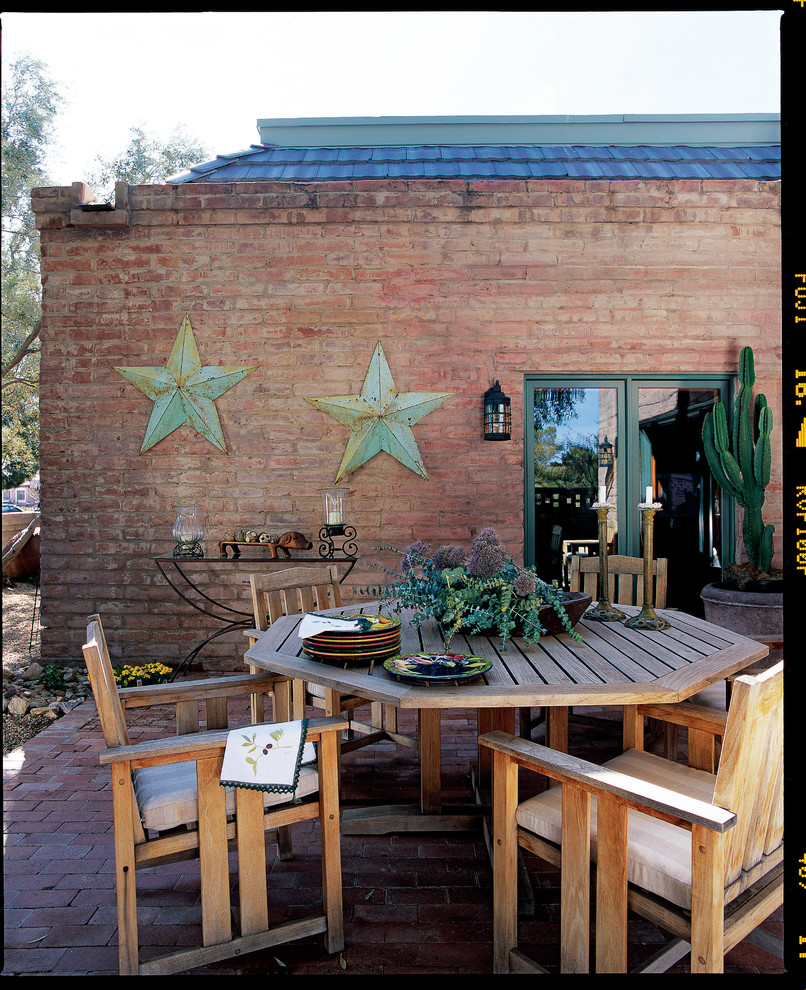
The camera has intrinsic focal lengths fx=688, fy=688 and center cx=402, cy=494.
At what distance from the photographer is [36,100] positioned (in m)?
6.80

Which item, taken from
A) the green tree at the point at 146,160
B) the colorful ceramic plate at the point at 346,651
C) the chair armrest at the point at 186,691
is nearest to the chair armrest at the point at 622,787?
the colorful ceramic plate at the point at 346,651

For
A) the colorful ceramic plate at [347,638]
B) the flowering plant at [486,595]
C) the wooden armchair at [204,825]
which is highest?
the flowering plant at [486,595]

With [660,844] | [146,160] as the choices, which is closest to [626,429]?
[660,844]

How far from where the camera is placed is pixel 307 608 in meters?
3.21

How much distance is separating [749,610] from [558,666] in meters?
2.77

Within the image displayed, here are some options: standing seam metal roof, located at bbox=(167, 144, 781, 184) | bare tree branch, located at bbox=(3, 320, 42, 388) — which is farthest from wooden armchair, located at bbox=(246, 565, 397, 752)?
bare tree branch, located at bbox=(3, 320, 42, 388)

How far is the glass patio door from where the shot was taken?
4.73m

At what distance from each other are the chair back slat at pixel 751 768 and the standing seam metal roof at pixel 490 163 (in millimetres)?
4282

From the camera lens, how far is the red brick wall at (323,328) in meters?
4.61

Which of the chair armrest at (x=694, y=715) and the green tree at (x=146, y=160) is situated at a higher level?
the green tree at (x=146, y=160)

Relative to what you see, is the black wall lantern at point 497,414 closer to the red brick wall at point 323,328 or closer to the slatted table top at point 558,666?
the red brick wall at point 323,328

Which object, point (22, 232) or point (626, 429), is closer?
point (626, 429)

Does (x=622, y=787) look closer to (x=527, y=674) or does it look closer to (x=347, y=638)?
(x=527, y=674)

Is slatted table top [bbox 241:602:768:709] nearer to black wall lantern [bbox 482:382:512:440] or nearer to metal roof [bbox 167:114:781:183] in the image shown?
black wall lantern [bbox 482:382:512:440]
